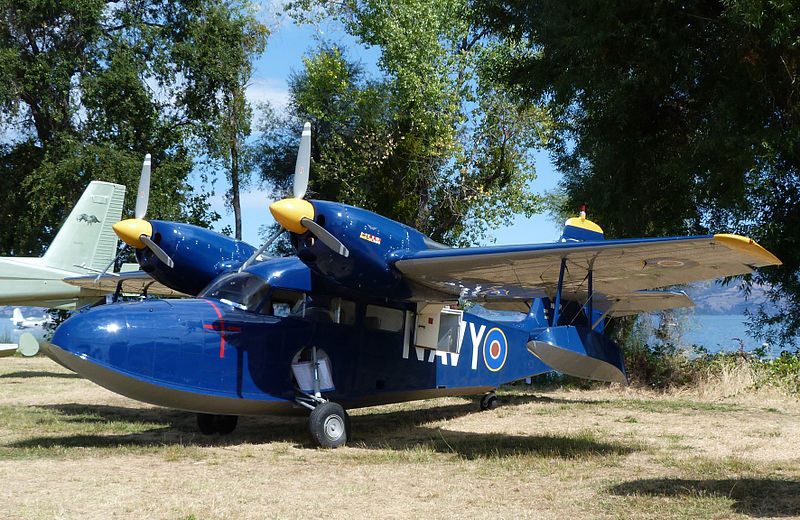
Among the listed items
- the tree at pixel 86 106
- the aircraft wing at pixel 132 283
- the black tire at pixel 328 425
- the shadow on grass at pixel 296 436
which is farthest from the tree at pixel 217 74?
the black tire at pixel 328 425

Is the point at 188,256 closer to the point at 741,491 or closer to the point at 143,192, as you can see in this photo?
the point at 143,192

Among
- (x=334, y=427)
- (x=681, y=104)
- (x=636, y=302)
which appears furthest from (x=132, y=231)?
(x=681, y=104)

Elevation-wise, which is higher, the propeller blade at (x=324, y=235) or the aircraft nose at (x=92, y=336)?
the propeller blade at (x=324, y=235)

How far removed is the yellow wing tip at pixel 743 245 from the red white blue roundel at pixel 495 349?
5.53 meters

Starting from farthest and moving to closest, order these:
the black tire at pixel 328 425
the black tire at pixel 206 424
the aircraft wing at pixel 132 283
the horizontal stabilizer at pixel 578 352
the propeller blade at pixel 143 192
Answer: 1. the aircraft wing at pixel 132 283
2. the propeller blade at pixel 143 192
3. the black tire at pixel 206 424
4. the black tire at pixel 328 425
5. the horizontal stabilizer at pixel 578 352

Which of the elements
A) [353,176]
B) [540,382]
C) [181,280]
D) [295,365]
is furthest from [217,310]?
[353,176]

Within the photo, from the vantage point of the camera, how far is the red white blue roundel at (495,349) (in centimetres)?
1197

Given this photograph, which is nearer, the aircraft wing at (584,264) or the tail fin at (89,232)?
the aircraft wing at (584,264)

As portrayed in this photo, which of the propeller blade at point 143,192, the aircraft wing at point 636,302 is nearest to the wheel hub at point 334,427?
the propeller blade at point 143,192

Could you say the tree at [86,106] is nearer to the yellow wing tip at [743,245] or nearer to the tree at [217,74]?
the tree at [217,74]

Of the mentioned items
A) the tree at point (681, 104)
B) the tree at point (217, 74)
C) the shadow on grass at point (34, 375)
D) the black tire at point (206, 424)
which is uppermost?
the tree at point (217, 74)

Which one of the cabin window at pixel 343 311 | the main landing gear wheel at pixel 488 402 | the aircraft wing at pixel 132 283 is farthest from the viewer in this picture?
the aircraft wing at pixel 132 283

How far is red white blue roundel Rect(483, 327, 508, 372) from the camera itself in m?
12.0

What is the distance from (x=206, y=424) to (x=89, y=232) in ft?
36.0
